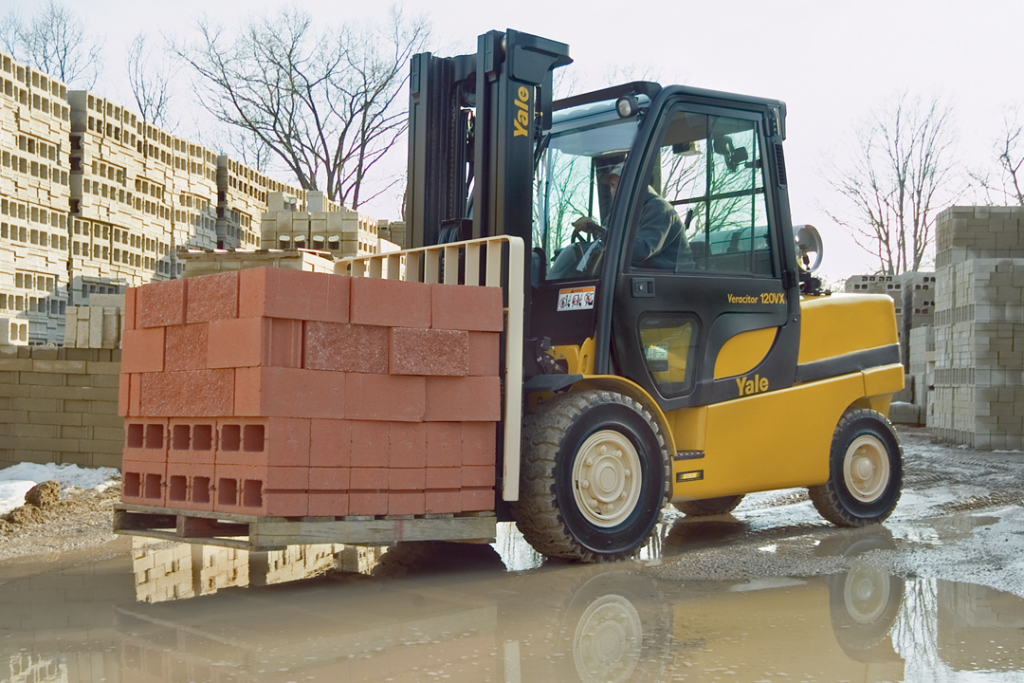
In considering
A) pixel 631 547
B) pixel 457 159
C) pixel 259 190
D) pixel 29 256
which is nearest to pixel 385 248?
pixel 29 256

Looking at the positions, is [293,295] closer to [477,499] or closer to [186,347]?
[186,347]

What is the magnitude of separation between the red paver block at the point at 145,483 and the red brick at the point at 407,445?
1.12 m

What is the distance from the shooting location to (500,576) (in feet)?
17.6

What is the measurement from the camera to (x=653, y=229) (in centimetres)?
586

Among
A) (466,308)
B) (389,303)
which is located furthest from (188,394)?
(466,308)

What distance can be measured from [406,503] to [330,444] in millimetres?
476

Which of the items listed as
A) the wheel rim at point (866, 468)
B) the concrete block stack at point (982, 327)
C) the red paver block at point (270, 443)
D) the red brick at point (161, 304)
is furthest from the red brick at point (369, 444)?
the concrete block stack at point (982, 327)

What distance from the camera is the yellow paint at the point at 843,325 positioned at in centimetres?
695

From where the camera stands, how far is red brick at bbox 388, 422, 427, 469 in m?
4.93

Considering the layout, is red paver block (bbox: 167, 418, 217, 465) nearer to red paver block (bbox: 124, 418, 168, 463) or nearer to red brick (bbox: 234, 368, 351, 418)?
red paver block (bbox: 124, 418, 168, 463)

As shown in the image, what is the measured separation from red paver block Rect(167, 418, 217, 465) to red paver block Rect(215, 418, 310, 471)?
0.41ft

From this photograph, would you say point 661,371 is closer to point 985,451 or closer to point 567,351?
point 567,351

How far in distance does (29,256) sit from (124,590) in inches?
262

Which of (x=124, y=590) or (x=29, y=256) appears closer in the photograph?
(x=124, y=590)
